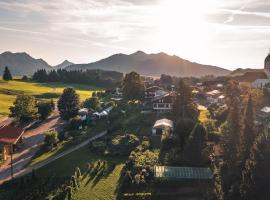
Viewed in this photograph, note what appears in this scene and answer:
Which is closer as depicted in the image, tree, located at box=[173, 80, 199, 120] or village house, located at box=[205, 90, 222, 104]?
tree, located at box=[173, 80, 199, 120]

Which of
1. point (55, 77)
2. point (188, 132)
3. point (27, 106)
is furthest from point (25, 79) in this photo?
point (188, 132)

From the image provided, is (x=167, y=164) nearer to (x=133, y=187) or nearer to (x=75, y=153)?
(x=133, y=187)

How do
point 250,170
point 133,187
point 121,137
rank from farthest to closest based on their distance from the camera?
point 121,137, point 133,187, point 250,170

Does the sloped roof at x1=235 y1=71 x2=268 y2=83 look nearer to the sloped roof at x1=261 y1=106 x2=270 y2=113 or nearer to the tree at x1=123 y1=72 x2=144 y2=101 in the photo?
the sloped roof at x1=261 y1=106 x2=270 y2=113

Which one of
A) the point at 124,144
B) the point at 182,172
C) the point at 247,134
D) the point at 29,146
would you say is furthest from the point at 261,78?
the point at 29,146

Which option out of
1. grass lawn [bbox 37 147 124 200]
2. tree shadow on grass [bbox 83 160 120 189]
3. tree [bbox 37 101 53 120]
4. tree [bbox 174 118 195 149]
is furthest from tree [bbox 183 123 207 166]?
tree [bbox 37 101 53 120]

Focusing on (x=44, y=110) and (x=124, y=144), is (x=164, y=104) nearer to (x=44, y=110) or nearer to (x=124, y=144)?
(x=124, y=144)
